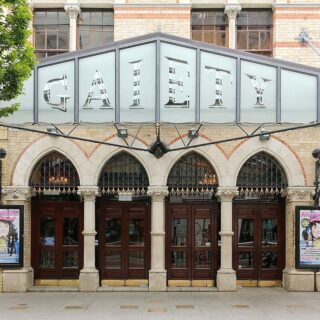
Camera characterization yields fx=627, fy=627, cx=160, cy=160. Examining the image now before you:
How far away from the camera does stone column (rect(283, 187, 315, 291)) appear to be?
16891 millimetres

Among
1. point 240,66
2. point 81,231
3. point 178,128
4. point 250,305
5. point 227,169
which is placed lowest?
point 250,305

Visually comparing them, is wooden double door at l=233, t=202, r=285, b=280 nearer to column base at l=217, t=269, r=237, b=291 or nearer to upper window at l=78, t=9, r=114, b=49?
column base at l=217, t=269, r=237, b=291

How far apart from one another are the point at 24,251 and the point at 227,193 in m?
5.76

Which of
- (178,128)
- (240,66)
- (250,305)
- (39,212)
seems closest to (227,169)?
(178,128)

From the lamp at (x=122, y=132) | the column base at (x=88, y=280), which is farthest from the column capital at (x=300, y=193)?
the column base at (x=88, y=280)

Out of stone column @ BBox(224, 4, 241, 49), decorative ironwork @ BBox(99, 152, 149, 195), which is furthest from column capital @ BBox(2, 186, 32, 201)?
stone column @ BBox(224, 4, 241, 49)

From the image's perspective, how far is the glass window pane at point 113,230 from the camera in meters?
18.0

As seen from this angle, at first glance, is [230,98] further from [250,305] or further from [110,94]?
[250,305]

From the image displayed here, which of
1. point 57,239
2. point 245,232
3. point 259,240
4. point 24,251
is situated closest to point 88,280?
point 57,239

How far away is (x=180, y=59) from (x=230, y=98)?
171 centimetres

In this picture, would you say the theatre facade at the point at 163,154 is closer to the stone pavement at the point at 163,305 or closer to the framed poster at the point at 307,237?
the framed poster at the point at 307,237

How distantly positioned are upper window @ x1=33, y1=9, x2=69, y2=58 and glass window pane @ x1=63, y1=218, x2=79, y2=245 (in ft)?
18.3

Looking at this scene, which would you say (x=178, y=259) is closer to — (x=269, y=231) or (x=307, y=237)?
(x=269, y=231)

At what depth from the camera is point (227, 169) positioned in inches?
→ 674
